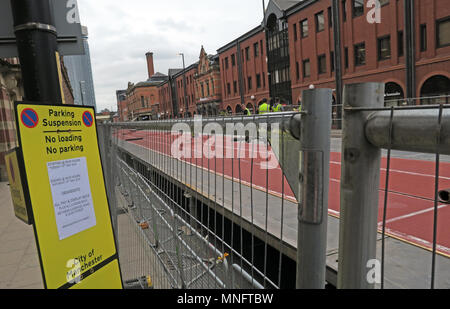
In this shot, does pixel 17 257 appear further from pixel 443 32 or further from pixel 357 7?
pixel 357 7

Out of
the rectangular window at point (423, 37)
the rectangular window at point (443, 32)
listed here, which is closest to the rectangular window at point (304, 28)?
the rectangular window at point (423, 37)

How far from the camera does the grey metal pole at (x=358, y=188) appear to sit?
43.9 inches

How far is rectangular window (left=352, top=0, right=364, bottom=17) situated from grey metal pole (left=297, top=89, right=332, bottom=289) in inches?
1008

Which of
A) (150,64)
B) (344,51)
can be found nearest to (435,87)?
(344,51)

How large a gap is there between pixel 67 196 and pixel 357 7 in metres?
26.1

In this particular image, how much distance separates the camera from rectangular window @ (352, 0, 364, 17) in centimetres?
2319

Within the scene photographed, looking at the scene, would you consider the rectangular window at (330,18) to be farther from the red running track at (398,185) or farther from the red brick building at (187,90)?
the red brick building at (187,90)

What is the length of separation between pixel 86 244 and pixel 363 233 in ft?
5.38

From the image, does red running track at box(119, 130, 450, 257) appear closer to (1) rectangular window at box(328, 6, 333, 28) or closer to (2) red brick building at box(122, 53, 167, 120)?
(1) rectangular window at box(328, 6, 333, 28)

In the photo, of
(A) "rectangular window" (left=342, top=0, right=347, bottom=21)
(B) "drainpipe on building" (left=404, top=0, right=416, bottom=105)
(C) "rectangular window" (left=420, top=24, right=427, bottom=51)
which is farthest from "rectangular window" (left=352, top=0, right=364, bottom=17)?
(C) "rectangular window" (left=420, top=24, right=427, bottom=51)

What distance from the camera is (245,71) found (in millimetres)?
41281

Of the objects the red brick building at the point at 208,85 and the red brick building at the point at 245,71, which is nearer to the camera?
the red brick building at the point at 245,71

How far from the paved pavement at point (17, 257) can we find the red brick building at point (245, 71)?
31889mm

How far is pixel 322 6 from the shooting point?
2609 centimetres
